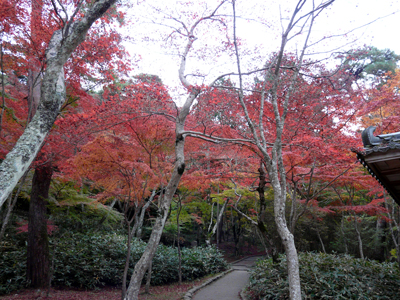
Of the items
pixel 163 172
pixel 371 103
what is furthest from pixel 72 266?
pixel 371 103

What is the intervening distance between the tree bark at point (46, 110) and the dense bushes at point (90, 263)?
5.49m

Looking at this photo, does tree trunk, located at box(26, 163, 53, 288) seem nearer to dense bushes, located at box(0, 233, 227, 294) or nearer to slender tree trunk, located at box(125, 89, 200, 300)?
dense bushes, located at box(0, 233, 227, 294)

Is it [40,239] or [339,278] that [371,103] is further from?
[40,239]

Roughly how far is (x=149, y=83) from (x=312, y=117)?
4.52m

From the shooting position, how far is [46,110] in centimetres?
367

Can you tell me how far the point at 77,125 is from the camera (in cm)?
669

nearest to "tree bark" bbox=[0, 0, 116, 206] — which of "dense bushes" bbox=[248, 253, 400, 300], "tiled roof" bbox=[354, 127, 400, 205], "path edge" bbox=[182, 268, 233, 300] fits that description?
"tiled roof" bbox=[354, 127, 400, 205]

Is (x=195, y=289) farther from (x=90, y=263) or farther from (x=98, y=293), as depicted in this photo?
(x=90, y=263)

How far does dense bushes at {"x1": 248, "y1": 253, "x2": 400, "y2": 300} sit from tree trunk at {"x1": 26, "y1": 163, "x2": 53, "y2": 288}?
6.05 meters

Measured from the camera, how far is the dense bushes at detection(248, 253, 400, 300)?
5566 millimetres

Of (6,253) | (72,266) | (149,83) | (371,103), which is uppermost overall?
(149,83)

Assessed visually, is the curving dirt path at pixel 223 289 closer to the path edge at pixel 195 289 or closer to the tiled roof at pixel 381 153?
the path edge at pixel 195 289

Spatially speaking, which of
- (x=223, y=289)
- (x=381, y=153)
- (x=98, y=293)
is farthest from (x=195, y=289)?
(x=381, y=153)

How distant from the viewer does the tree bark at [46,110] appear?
3119mm
